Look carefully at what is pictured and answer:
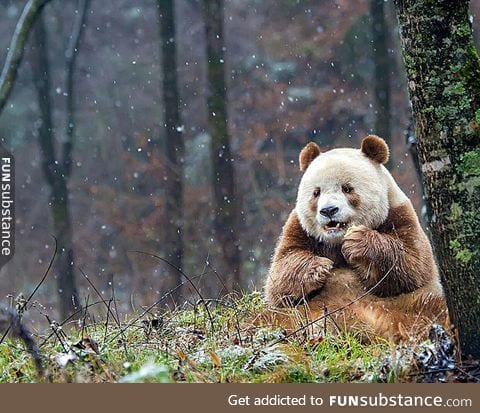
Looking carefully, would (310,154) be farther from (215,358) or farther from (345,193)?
(215,358)

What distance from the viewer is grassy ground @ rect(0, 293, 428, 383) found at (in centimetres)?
444

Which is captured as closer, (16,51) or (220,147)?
(16,51)

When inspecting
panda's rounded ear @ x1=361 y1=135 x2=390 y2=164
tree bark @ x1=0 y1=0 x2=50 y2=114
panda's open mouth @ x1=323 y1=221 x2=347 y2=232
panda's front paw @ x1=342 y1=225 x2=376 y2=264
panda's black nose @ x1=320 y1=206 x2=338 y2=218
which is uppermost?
tree bark @ x1=0 y1=0 x2=50 y2=114

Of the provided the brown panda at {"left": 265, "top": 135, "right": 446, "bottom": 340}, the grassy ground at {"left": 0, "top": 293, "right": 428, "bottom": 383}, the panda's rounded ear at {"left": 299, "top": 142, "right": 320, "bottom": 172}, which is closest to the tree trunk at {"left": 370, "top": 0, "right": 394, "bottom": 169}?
the panda's rounded ear at {"left": 299, "top": 142, "right": 320, "bottom": 172}

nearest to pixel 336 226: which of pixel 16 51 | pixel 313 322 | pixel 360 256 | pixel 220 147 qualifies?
pixel 360 256

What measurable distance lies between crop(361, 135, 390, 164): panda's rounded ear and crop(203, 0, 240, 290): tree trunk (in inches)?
285

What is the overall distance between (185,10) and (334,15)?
173 inches

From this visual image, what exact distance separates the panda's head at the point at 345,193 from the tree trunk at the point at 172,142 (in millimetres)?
8885

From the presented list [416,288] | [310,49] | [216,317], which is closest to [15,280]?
[310,49]

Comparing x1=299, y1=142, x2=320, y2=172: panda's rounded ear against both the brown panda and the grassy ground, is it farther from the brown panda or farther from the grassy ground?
the grassy ground

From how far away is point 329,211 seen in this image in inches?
220

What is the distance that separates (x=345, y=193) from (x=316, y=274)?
21.8 inches

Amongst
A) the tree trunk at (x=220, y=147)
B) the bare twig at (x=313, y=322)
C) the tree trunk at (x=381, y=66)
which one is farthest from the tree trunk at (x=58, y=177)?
the bare twig at (x=313, y=322)

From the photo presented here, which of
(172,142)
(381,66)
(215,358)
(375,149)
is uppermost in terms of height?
(381,66)
